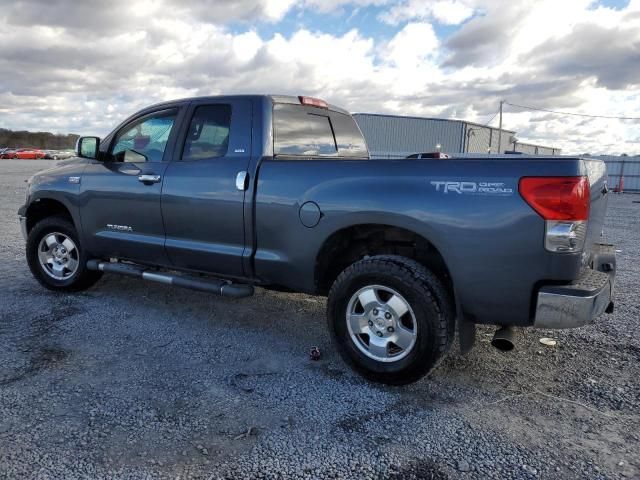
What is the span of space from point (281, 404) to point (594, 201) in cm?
226

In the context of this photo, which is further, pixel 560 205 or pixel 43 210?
pixel 43 210

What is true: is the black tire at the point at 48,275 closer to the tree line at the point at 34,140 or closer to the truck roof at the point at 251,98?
the truck roof at the point at 251,98

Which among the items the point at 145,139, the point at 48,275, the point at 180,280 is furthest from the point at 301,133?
the point at 48,275

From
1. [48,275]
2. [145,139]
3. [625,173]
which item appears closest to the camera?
[145,139]

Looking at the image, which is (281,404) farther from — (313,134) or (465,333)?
(313,134)

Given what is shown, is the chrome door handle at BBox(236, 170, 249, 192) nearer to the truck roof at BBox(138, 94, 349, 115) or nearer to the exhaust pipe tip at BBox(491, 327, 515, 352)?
the truck roof at BBox(138, 94, 349, 115)

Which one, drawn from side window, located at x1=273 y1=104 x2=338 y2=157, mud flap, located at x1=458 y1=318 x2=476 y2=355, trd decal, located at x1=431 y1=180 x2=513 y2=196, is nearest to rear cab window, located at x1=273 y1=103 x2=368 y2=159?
side window, located at x1=273 y1=104 x2=338 y2=157

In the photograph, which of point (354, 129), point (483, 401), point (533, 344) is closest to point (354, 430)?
point (483, 401)

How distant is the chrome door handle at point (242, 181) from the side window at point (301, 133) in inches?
13.2

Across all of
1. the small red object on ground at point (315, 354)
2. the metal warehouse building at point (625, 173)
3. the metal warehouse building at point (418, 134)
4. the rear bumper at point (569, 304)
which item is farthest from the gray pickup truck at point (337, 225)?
the metal warehouse building at point (418, 134)

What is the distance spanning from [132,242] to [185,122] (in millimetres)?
1209

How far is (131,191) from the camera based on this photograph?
4535mm

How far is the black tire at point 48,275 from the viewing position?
5105 mm

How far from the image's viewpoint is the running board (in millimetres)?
3957
